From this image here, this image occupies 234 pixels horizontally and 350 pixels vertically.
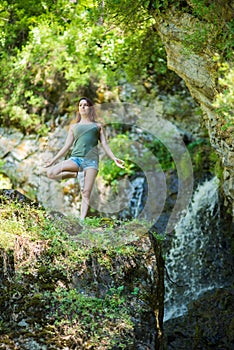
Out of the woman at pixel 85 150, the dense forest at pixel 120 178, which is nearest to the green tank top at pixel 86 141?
the woman at pixel 85 150

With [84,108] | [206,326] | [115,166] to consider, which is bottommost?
[206,326]

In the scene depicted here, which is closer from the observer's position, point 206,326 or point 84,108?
point 84,108

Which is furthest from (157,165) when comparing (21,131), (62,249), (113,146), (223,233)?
(62,249)

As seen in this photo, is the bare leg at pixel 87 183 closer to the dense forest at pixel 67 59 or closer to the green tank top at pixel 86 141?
the green tank top at pixel 86 141

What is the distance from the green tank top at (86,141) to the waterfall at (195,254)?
3233mm

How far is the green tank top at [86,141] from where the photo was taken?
22.2ft

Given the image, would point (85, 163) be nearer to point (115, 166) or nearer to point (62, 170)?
point (62, 170)

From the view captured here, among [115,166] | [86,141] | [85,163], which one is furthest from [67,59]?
[85,163]

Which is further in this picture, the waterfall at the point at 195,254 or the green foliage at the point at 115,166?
the green foliage at the point at 115,166

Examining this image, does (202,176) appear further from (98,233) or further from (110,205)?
(98,233)

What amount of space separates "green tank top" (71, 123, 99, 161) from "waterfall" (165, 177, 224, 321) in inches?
127

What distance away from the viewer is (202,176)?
10664mm

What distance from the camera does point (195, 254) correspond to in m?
9.52

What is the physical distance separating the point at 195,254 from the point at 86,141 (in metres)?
3.84
